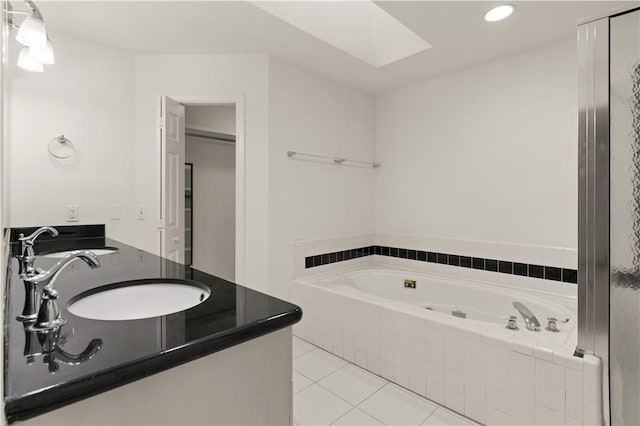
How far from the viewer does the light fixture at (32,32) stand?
1.34 meters

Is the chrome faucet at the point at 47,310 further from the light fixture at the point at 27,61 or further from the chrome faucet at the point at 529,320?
the chrome faucet at the point at 529,320

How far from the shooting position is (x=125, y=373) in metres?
0.57

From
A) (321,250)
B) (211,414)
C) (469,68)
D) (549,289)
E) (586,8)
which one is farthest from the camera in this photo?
(321,250)

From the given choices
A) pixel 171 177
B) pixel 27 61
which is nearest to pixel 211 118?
pixel 171 177

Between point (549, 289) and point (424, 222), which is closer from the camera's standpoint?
point (549, 289)

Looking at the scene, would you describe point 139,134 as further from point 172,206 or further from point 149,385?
point 149,385

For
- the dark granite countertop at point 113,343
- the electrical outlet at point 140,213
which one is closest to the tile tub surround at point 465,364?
the dark granite countertop at point 113,343

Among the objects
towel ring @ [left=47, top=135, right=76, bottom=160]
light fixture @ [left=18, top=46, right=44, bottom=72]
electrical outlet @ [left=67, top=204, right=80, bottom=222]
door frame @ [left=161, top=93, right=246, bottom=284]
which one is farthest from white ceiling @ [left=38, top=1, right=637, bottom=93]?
electrical outlet @ [left=67, top=204, right=80, bottom=222]

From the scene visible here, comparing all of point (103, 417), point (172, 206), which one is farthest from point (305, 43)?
point (103, 417)

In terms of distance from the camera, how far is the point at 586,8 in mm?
1956

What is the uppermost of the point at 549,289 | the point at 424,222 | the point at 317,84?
the point at 317,84

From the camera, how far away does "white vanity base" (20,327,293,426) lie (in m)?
0.57

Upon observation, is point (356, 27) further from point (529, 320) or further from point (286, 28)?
point (529, 320)

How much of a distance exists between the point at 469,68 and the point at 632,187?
6.70 feet
